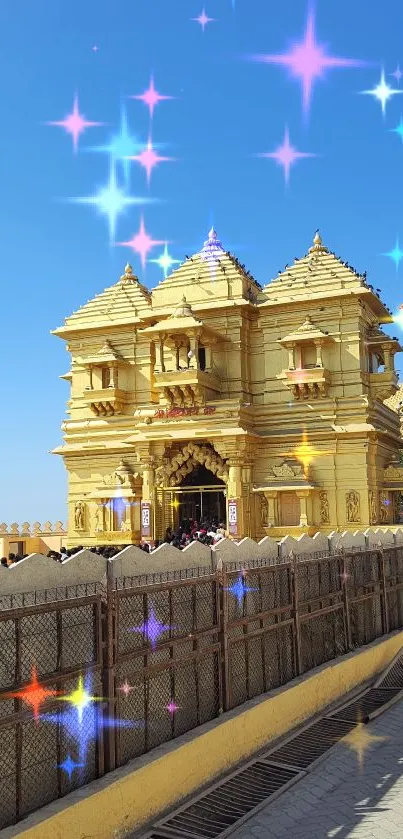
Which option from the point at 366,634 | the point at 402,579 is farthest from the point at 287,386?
the point at 366,634

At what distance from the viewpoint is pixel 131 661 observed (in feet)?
20.9

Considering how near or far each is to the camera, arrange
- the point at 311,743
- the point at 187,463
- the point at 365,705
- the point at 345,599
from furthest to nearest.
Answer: the point at 187,463
the point at 345,599
the point at 365,705
the point at 311,743

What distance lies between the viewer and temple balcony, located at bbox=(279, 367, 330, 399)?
26.3 m

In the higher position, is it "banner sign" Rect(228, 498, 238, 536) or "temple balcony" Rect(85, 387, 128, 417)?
"temple balcony" Rect(85, 387, 128, 417)

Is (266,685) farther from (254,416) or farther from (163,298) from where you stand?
(163,298)

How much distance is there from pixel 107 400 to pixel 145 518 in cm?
558

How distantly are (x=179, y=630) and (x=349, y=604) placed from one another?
16.0 ft

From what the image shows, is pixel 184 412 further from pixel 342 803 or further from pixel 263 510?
pixel 342 803

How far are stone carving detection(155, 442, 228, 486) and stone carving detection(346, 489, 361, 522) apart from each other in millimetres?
4375

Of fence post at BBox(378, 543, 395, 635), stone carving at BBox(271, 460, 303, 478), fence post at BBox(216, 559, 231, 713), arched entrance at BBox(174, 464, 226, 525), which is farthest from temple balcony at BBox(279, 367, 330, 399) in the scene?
fence post at BBox(216, 559, 231, 713)

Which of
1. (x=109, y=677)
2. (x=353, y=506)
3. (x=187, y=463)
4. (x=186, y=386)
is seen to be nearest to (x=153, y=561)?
(x=109, y=677)

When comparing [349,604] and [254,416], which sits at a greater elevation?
[254,416]

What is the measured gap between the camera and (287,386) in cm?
2750

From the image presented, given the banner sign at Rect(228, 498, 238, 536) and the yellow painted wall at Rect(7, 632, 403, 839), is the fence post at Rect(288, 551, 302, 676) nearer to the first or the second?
the yellow painted wall at Rect(7, 632, 403, 839)
